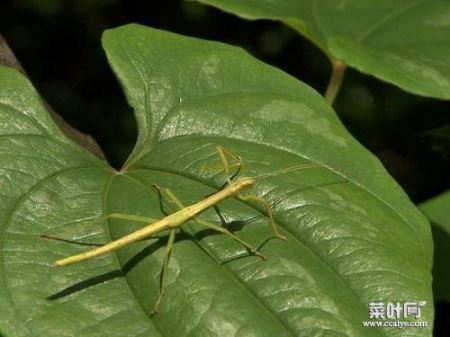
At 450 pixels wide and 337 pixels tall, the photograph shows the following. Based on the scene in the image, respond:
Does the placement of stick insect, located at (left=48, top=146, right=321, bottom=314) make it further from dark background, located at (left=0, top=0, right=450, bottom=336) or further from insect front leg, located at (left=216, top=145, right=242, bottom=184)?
dark background, located at (left=0, top=0, right=450, bottom=336)

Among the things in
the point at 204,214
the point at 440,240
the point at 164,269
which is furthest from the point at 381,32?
the point at 164,269

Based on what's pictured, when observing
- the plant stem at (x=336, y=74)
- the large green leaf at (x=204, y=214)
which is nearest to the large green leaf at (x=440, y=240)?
the plant stem at (x=336, y=74)

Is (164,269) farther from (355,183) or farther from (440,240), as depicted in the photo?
(440,240)

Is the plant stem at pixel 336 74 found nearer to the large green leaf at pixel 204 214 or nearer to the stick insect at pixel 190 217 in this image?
the large green leaf at pixel 204 214

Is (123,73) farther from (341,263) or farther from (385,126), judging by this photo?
(385,126)

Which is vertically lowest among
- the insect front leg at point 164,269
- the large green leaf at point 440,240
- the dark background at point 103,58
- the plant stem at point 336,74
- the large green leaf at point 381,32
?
the dark background at point 103,58

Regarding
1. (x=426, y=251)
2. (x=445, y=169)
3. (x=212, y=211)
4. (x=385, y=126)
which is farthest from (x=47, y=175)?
(x=385, y=126)

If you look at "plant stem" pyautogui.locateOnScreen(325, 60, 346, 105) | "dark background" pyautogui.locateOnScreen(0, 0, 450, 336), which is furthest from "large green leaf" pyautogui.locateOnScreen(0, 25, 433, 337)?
"dark background" pyautogui.locateOnScreen(0, 0, 450, 336)
